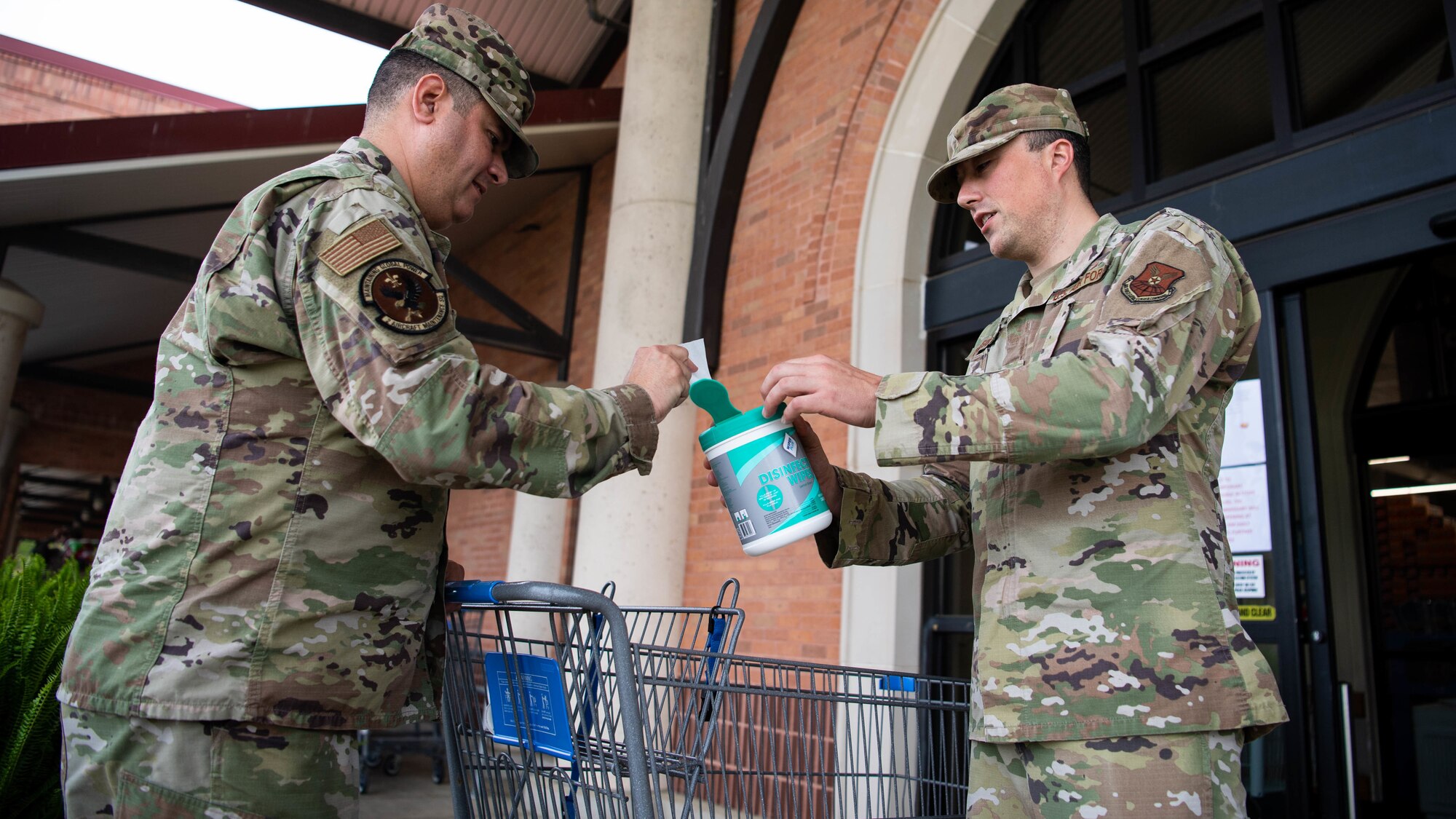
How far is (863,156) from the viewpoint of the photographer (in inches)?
198

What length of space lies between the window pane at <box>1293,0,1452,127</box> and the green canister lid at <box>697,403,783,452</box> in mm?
3124

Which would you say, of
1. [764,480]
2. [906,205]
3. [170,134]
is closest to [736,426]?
[764,480]

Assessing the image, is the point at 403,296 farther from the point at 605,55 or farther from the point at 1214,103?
the point at 605,55

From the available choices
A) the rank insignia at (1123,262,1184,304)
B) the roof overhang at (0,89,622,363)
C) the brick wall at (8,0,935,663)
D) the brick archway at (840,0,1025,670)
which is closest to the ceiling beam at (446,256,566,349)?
the roof overhang at (0,89,622,363)

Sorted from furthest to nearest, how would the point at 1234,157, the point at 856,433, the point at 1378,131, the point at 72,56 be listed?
the point at 72,56 → the point at 856,433 → the point at 1234,157 → the point at 1378,131

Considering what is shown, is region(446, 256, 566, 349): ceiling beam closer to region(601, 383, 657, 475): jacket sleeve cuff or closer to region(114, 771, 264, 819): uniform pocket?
region(601, 383, 657, 475): jacket sleeve cuff

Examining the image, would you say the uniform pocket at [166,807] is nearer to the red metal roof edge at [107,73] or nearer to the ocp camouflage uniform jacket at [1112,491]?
the ocp camouflage uniform jacket at [1112,491]

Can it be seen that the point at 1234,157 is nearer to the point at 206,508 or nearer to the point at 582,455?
the point at 582,455

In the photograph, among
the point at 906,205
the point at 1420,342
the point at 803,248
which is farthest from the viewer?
the point at 1420,342

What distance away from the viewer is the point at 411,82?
164 centimetres

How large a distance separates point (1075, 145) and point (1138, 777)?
1112 mm

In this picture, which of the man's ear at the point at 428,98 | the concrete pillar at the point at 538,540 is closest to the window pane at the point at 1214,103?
the man's ear at the point at 428,98

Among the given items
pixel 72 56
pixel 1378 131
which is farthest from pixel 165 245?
pixel 72 56

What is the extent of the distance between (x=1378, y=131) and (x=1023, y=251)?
2.10 m
